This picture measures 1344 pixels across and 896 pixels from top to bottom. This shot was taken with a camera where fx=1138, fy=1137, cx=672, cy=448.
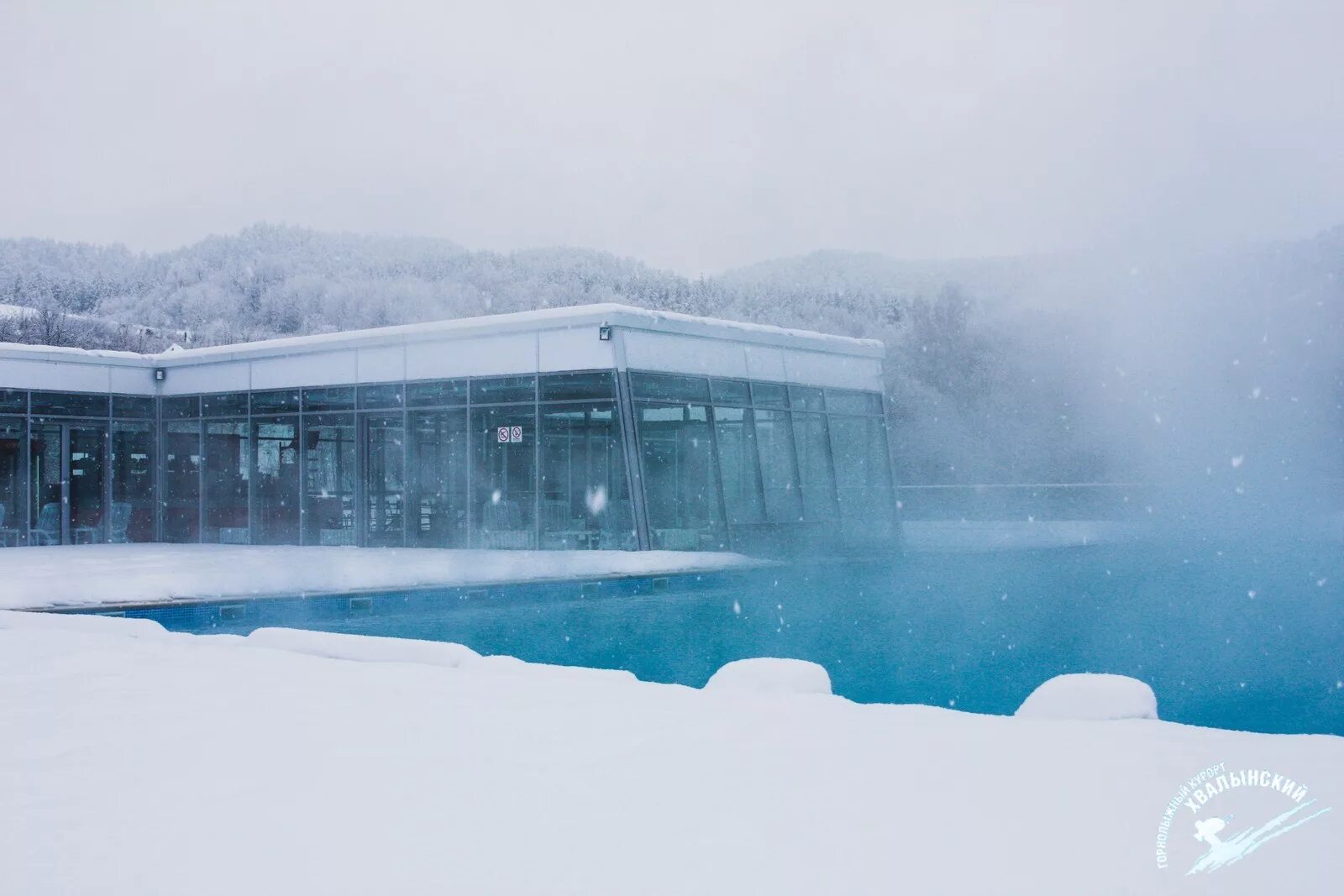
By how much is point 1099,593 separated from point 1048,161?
21.8m

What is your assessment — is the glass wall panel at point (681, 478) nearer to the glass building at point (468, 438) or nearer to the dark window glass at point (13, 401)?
the glass building at point (468, 438)

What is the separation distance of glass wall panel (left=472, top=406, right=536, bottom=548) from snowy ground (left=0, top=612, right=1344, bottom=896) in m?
10.3

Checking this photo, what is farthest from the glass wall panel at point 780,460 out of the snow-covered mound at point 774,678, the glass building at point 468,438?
the snow-covered mound at point 774,678

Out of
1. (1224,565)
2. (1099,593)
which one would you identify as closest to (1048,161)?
(1224,565)

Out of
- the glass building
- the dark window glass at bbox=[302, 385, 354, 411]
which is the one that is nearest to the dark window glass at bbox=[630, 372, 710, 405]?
the glass building

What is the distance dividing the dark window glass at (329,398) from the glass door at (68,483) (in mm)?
3530

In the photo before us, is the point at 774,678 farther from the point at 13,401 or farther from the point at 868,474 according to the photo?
the point at 13,401

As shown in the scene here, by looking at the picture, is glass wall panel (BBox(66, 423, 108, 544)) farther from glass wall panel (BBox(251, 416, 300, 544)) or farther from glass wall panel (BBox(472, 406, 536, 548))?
glass wall panel (BBox(472, 406, 536, 548))

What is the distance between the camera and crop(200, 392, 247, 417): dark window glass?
1822 centimetres

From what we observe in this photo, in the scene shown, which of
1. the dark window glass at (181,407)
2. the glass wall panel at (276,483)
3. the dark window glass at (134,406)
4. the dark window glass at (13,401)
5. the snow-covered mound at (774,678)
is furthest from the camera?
the dark window glass at (181,407)

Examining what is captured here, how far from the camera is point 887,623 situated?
38.1 feet

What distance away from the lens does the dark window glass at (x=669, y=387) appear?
14.5 meters

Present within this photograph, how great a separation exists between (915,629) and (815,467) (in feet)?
23.0

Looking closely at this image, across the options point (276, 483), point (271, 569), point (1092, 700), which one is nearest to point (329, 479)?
point (276, 483)
